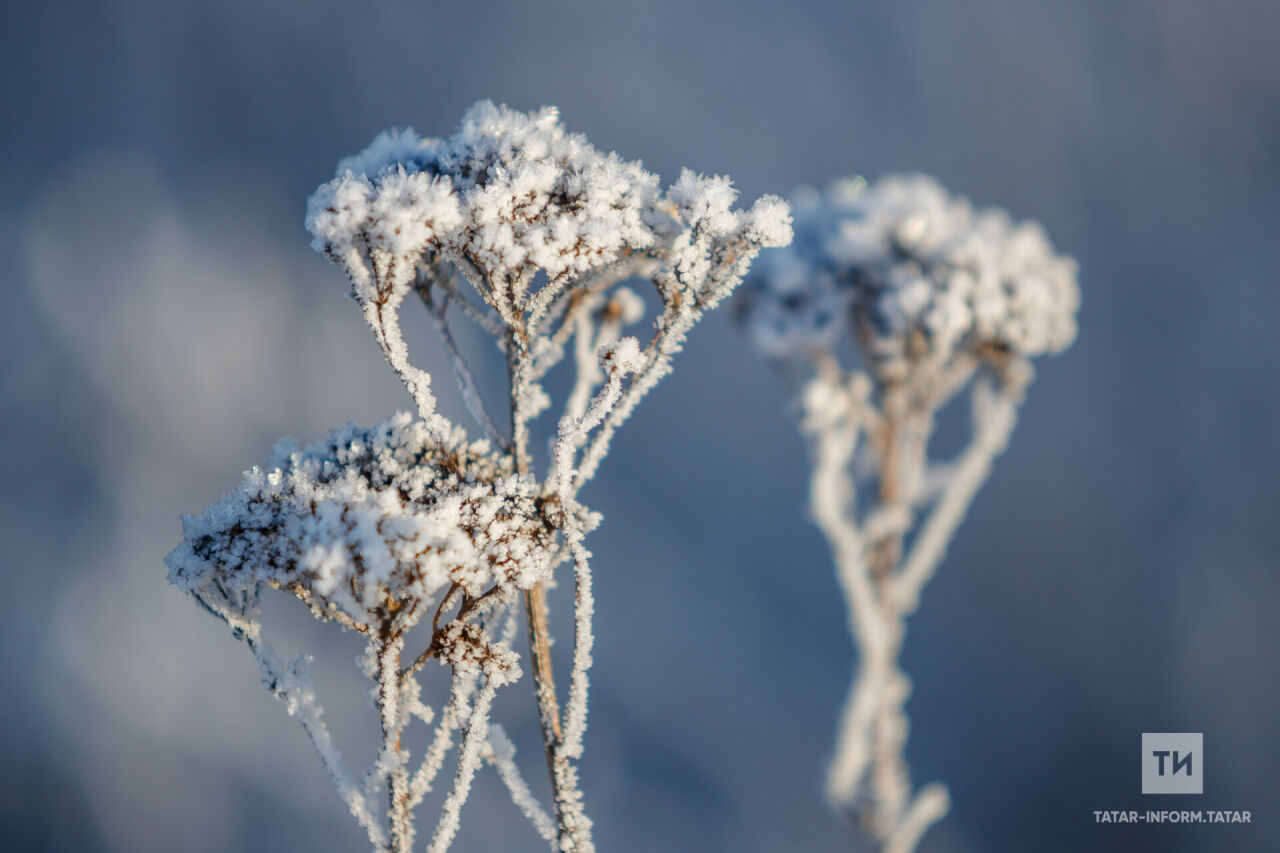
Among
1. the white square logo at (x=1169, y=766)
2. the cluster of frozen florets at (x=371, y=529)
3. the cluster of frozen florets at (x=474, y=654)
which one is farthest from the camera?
the white square logo at (x=1169, y=766)

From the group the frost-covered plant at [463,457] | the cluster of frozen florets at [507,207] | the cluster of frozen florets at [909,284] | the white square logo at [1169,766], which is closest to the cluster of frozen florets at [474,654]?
the frost-covered plant at [463,457]

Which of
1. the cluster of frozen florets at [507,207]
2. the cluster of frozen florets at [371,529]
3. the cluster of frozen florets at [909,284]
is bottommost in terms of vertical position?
the cluster of frozen florets at [371,529]

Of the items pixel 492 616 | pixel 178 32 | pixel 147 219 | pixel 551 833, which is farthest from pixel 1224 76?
pixel 147 219

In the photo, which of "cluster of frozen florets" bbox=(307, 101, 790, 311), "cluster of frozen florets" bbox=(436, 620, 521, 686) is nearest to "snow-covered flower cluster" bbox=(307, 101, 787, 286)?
"cluster of frozen florets" bbox=(307, 101, 790, 311)

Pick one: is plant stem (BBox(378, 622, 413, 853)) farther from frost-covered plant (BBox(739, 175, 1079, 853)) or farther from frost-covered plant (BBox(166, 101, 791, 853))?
frost-covered plant (BBox(739, 175, 1079, 853))

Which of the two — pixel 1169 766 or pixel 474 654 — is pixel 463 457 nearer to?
pixel 474 654

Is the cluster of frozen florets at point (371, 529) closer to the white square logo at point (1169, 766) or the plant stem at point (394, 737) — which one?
the plant stem at point (394, 737)

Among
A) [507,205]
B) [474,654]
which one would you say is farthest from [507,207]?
[474,654]

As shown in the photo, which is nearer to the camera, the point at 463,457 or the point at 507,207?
the point at 507,207
